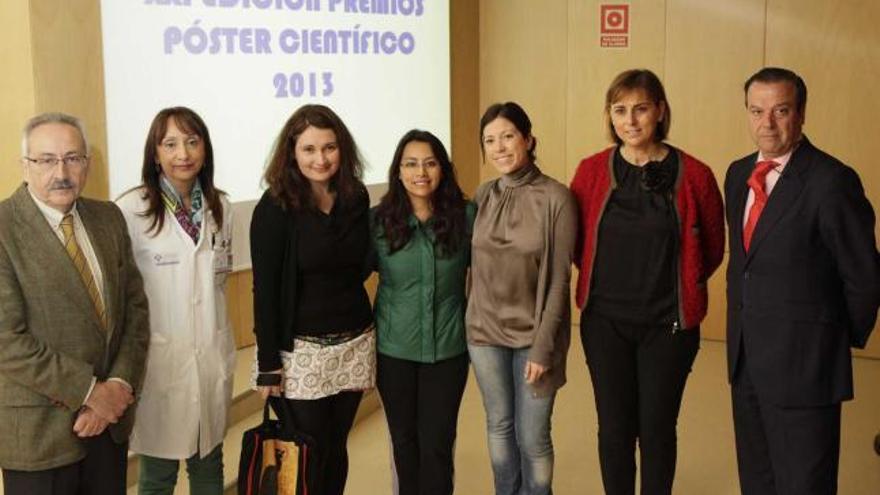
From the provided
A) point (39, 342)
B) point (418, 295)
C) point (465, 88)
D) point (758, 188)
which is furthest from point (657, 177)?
point (465, 88)

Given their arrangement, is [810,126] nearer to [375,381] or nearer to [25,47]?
[375,381]

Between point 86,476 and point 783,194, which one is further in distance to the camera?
point 783,194

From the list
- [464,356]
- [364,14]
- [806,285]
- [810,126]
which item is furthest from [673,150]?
[810,126]

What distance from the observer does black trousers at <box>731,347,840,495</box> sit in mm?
2498

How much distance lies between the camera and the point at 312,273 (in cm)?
255

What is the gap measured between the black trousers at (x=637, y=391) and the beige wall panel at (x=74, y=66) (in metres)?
1.99

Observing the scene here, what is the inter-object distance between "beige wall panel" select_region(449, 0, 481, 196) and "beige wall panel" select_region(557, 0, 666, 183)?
0.60m

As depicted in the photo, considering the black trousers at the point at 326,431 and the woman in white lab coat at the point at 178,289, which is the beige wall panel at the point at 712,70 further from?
the woman in white lab coat at the point at 178,289

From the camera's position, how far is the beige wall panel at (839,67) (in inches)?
201

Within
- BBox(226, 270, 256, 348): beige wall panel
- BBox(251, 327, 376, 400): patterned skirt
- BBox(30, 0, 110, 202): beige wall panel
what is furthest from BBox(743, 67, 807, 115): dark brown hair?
BBox(226, 270, 256, 348): beige wall panel

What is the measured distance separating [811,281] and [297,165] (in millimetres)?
1407

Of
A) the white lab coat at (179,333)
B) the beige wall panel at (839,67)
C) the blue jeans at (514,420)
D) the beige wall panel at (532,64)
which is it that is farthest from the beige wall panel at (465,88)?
the white lab coat at (179,333)

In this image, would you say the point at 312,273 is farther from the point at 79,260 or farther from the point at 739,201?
the point at 739,201

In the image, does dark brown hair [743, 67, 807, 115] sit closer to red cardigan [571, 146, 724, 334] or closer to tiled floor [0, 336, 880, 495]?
red cardigan [571, 146, 724, 334]
